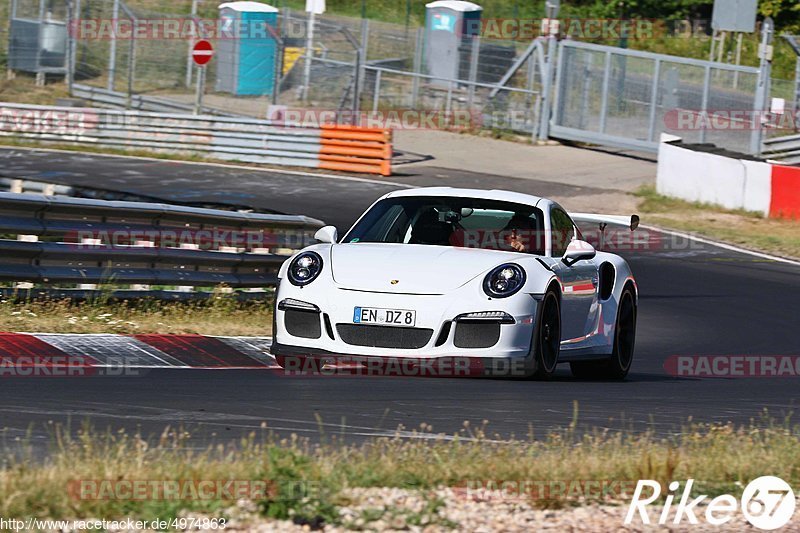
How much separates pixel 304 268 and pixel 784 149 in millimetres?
21653

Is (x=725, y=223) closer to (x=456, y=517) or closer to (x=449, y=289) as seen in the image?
(x=449, y=289)

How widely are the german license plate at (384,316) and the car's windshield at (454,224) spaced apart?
3.86 ft

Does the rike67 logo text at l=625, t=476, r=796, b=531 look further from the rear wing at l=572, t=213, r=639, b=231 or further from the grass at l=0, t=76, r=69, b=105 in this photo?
the grass at l=0, t=76, r=69, b=105

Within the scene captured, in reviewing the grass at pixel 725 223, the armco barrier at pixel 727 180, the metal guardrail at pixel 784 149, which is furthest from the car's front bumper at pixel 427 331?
the metal guardrail at pixel 784 149

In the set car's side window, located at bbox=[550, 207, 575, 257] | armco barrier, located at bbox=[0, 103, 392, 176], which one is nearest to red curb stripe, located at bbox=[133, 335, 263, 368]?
car's side window, located at bbox=[550, 207, 575, 257]

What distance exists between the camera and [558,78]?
3212 centimetres

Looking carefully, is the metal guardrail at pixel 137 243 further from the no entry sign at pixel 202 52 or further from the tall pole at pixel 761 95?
the no entry sign at pixel 202 52

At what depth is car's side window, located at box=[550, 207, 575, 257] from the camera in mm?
9422

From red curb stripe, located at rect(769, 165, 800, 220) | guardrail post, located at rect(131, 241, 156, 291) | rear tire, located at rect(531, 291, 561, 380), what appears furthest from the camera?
red curb stripe, located at rect(769, 165, 800, 220)

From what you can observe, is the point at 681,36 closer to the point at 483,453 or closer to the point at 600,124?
the point at 600,124

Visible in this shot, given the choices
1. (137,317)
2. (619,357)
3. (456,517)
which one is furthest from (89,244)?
(456,517)

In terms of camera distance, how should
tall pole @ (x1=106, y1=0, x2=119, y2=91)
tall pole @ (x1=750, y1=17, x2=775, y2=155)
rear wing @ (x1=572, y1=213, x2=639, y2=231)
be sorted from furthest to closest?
tall pole @ (x1=106, y1=0, x2=119, y2=91) → tall pole @ (x1=750, y1=17, x2=775, y2=155) → rear wing @ (x1=572, y1=213, x2=639, y2=231)

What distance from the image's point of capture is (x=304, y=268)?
8594 millimetres

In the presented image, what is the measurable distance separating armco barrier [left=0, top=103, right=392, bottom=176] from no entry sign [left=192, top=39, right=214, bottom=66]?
205 centimetres
